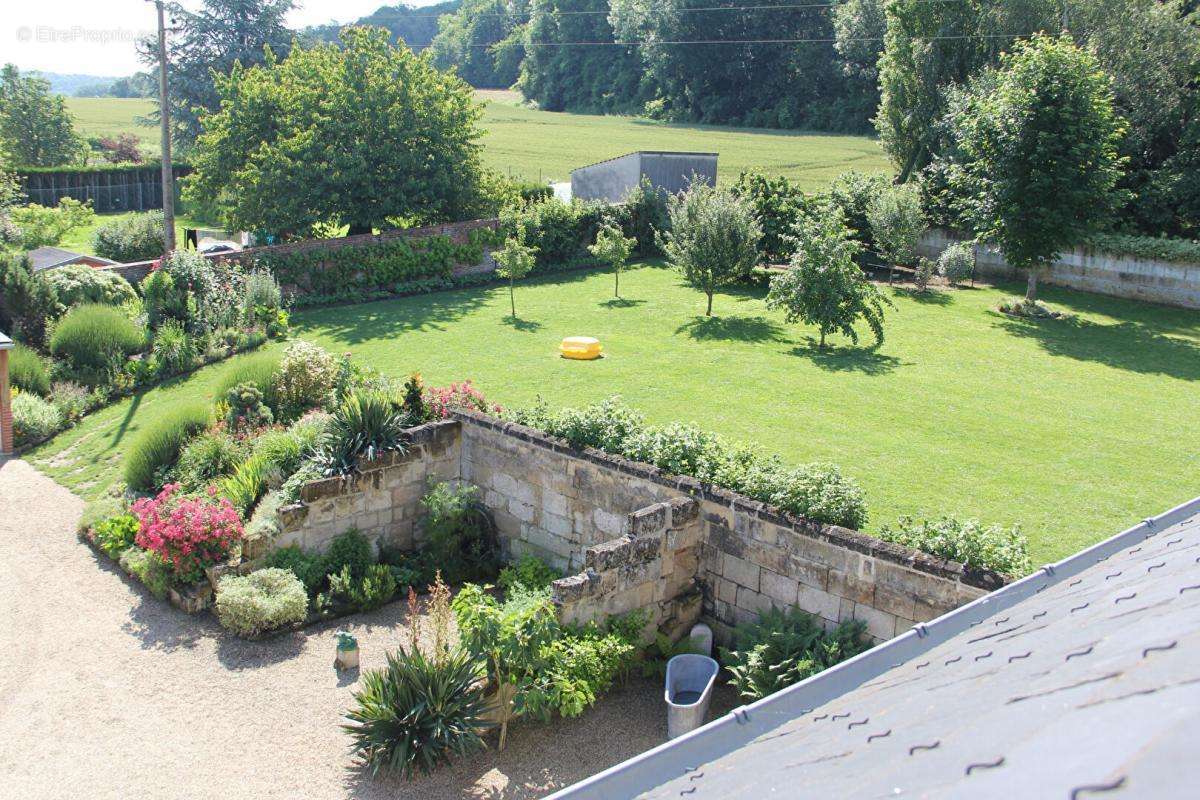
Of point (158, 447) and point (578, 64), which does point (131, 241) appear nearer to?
point (158, 447)

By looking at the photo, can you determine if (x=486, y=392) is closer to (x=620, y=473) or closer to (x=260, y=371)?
(x=260, y=371)

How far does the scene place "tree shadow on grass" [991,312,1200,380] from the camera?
58.1ft

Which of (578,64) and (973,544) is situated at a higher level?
(578,64)

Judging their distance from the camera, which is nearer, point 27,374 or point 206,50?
point 27,374

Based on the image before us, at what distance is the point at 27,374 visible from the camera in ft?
54.9

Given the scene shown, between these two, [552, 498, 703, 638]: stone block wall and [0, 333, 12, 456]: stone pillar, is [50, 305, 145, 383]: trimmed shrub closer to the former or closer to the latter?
[0, 333, 12, 456]: stone pillar

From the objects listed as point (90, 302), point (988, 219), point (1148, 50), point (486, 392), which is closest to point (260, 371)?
point (486, 392)

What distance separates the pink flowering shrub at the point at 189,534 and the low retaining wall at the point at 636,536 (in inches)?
26.2

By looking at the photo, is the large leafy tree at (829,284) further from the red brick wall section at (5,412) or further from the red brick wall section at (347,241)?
the red brick wall section at (5,412)

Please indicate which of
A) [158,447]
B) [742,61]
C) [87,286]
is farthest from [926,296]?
[742,61]

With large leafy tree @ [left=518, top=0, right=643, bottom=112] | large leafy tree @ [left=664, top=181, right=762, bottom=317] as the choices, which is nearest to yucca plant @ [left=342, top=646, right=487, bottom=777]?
large leafy tree @ [left=664, top=181, right=762, bottom=317]

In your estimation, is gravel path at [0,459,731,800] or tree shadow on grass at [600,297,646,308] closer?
gravel path at [0,459,731,800]

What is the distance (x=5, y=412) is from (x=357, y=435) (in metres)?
6.85

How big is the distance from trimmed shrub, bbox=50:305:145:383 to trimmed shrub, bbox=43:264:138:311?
1205mm
